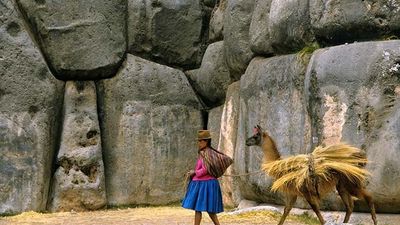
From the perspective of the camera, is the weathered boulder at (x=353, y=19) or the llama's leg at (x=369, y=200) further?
the weathered boulder at (x=353, y=19)

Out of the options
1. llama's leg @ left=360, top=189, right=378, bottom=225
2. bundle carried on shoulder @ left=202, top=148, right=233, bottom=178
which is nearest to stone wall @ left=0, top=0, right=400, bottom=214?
llama's leg @ left=360, top=189, right=378, bottom=225

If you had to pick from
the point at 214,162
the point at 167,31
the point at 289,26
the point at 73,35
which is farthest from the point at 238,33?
the point at 214,162

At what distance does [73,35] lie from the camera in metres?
14.1

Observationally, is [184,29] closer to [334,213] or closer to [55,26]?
[55,26]

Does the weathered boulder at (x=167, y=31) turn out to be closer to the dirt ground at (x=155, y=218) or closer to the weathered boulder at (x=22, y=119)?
the weathered boulder at (x=22, y=119)

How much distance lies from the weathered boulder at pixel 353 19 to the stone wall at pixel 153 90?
2 cm

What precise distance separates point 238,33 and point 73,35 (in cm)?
320

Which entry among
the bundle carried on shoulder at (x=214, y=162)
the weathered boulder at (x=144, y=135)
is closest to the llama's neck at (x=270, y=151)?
the bundle carried on shoulder at (x=214, y=162)

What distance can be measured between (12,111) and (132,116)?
2347 mm

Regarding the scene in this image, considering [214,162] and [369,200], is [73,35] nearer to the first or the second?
[214,162]

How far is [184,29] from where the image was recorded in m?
15.3

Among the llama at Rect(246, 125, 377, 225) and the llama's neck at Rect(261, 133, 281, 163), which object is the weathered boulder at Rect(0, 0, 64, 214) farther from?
the llama at Rect(246, 125, 377, 225)

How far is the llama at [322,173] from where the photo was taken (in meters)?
8.68

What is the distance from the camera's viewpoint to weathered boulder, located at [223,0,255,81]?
13.3m
